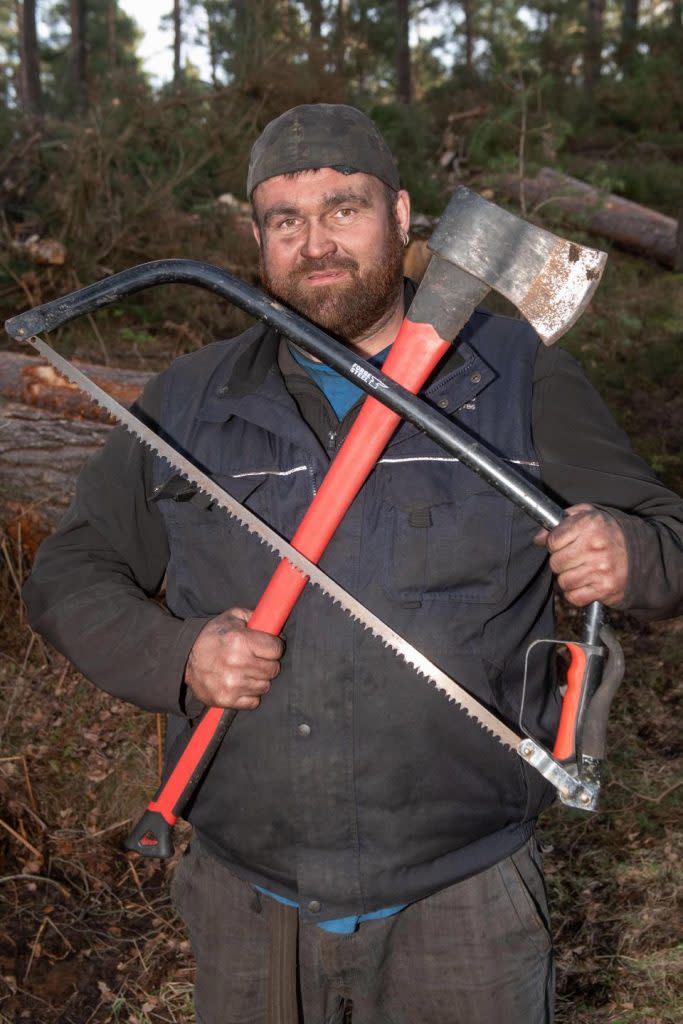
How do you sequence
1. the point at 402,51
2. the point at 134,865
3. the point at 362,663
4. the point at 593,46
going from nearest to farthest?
the point at 362,663 < the point at 134,865 < the point at 402,51 < the point at 593,46

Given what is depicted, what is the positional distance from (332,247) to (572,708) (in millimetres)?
1422

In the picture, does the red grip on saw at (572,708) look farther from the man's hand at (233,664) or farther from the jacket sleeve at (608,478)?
the man's hand at (233,664)

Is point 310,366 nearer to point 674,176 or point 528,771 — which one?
point 528,771

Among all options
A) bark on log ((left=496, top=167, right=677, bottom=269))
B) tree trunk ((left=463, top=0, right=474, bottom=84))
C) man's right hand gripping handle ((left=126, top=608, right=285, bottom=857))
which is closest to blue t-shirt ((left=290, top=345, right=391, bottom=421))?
man's right hand gripping handle ((left=126, top=608, right=285, bottom=857))

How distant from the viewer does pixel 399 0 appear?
61.8 feet

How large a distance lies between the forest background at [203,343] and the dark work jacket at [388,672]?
1.76 m

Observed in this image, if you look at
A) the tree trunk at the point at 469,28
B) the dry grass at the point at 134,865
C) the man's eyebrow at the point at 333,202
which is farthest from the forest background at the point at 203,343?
the tree trunk at the point at 469,28

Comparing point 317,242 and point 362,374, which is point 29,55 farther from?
point 362,374

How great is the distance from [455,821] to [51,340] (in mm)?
5892

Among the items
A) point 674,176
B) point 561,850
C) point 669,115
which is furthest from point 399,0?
point 561,850

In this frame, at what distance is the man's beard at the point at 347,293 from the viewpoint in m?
2.52

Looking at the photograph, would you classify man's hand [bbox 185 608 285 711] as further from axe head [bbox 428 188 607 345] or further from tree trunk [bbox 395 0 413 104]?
tree trunk [bbox 395 0 413 104]

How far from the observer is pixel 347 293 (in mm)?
2525

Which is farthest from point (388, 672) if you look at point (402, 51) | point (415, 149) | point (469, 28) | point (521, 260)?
point (469, 28)
